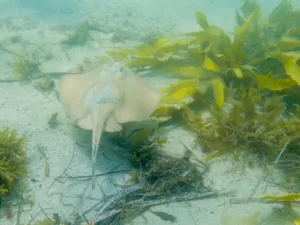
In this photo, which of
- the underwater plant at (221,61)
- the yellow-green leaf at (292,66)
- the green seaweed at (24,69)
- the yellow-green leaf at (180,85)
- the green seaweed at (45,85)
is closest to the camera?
the yellow-green leaf at (292,66)

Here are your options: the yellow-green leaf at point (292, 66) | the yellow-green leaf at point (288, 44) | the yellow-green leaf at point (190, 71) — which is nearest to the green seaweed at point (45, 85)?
the yellow-green leaf at point (190, 71)

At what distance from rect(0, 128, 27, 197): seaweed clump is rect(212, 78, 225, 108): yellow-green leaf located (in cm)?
272

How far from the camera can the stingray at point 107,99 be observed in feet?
10.5

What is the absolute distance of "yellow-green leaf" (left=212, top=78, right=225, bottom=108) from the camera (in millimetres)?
3719

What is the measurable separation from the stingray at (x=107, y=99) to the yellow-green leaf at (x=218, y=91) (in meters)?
0.85

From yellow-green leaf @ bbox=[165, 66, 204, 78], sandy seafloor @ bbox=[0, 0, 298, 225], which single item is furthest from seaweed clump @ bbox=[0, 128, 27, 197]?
yellow-green leaf @ bbox=[165, 66, 204, 78]

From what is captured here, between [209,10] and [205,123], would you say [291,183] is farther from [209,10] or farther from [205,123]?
[209,10]

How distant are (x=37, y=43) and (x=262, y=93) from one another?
5.71 metres

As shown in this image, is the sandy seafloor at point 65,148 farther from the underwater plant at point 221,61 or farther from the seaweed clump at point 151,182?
the underwater plant at point 221,61

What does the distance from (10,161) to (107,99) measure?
1.39m

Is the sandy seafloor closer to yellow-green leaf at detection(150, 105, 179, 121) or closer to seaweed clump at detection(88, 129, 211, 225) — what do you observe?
seaweed clump at detection(88, 129, 211, 225)

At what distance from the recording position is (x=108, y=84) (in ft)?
11.9

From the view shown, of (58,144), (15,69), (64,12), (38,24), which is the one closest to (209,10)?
(64,12)

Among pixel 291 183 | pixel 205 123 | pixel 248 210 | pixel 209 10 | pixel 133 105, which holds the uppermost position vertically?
pixel 209 10
